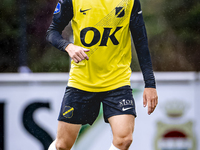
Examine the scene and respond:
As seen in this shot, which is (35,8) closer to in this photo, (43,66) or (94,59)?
(43,66)

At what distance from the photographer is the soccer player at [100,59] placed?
72.1 inches

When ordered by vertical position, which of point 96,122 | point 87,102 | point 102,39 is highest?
point 102,39

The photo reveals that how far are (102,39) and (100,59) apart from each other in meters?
0.13

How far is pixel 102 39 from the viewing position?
1.85m

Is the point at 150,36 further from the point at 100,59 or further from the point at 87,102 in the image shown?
the point at 87,102

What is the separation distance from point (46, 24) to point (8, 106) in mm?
1028

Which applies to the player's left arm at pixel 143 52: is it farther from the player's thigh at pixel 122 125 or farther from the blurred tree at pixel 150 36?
the blurred tree at pixel 150 36

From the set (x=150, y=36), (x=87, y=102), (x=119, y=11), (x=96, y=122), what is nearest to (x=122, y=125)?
(x=87, y=102)

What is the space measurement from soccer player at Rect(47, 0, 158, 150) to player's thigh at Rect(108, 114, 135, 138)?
4 cm

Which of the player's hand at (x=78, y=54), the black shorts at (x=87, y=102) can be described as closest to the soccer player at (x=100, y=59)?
the black shorts at (x=87, y=102)

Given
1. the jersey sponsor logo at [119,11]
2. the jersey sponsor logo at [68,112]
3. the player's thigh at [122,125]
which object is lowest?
the player's thigh at [122,125]

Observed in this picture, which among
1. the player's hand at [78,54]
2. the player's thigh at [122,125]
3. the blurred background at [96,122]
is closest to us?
the player's hand at [78,54]

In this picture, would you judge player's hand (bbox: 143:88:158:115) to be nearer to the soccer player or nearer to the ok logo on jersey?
the soccer player

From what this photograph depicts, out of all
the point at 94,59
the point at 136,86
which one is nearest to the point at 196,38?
the point at 136,86
